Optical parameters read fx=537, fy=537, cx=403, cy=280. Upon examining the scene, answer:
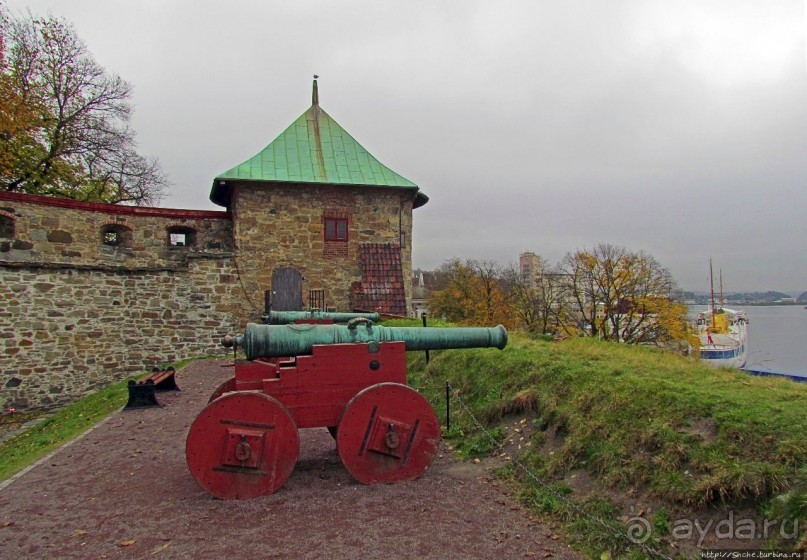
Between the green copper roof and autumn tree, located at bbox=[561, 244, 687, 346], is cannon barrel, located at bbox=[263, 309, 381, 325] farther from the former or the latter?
autumn tree, located at bbox=[561, 244, 687, 346]

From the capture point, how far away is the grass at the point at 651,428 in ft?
10.5

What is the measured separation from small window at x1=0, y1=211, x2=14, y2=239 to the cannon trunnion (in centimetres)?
1042

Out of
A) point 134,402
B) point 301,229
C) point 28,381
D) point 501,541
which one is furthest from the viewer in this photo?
point 301,229

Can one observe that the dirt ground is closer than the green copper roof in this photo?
Yes

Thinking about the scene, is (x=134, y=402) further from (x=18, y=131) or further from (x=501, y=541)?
(x=18, y=131)

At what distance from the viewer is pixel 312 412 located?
451cm

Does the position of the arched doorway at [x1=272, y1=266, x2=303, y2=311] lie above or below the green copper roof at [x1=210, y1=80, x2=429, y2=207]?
below

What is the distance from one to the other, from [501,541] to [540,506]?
0.59 meters

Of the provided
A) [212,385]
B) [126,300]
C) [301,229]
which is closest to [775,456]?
[212,385]

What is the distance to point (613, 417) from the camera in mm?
4445

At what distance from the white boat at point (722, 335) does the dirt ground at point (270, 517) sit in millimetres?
27557

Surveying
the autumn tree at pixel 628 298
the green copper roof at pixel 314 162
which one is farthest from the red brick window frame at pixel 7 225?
the autumn tree at pixel 628 298

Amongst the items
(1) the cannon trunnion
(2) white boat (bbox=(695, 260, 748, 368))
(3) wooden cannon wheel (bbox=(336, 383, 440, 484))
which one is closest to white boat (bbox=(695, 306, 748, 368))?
(2) white boat (bbox=(695, 260, 748, 368))

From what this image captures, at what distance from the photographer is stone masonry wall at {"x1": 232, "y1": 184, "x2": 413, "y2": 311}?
1402cm
